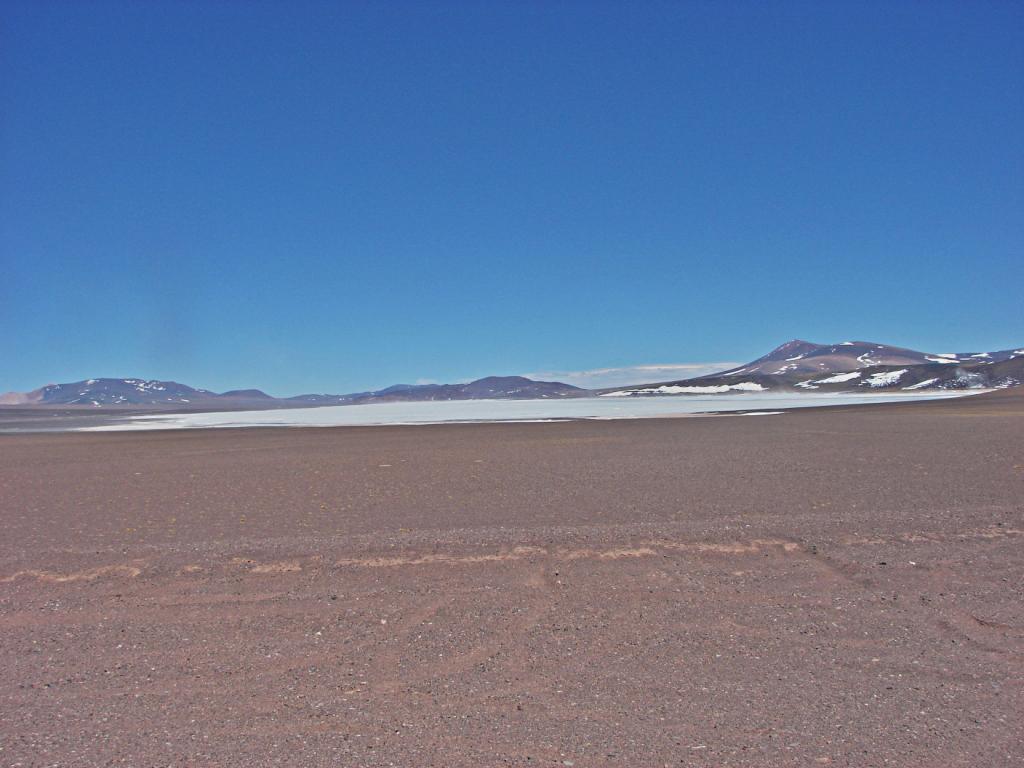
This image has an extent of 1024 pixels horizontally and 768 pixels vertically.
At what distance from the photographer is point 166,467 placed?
20.4 m

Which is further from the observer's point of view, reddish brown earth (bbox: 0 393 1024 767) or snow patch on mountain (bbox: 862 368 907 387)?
snow patch on mountain (bbox: 862 368 907 387)

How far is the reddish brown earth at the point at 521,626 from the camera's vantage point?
14.9 ft

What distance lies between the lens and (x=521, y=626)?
6.57 m

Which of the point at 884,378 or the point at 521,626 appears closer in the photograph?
the point at 521,626

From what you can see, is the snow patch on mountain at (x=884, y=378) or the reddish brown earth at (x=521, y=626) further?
the snow patch on mountain at (x=884, y=378)

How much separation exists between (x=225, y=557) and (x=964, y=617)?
8243 millimetres

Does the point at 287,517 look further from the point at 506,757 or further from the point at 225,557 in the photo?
the point at 506,757

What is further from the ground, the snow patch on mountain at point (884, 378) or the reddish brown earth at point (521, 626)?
the snow patch on mountain at point (884, 378)

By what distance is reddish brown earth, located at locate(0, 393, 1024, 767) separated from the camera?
4539mm

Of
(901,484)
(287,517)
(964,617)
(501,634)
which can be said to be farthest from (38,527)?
(901,484)

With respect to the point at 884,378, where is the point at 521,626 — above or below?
below

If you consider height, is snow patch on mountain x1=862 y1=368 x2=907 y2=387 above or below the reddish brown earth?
above

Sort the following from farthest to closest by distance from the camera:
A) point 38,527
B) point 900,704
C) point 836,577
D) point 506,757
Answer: point 38,527 < point 836,577 < point 900,704 < point 506,757

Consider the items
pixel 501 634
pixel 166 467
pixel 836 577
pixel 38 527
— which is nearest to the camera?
pixel 501 634
